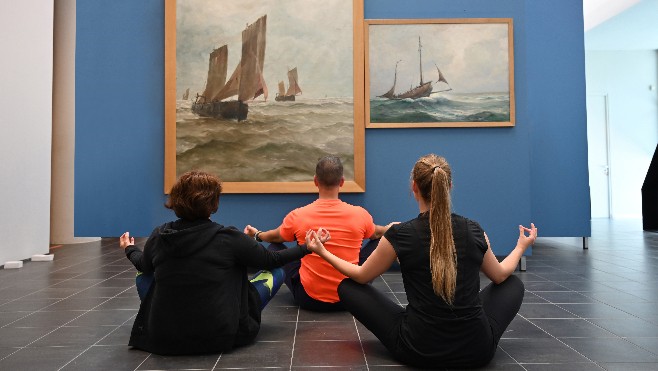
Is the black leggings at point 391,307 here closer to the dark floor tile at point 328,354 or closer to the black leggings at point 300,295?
the dark floor tile at point 328,354

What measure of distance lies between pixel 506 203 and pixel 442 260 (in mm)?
3502

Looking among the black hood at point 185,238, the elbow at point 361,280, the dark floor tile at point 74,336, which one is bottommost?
the dark floor tile at point 74,336

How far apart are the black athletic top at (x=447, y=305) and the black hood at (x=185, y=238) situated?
0.88 meters

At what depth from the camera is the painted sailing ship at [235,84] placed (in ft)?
17.8

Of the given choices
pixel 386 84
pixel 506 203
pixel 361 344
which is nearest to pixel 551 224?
pixel 506 203

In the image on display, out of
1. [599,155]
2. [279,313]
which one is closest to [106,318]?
[279,313]

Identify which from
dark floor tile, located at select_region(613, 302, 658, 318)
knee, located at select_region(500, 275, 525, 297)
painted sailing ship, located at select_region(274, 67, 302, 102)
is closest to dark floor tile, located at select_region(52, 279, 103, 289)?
painted sailing ship, located at select_region(274, 67, 302, 102)

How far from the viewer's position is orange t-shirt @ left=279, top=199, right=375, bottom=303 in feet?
11.6

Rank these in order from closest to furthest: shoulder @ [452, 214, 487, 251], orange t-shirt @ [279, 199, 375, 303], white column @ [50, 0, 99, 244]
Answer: shoulder @ [452, 214, 487, 251] < orange t-shirt @ [279, 199, 375, 303] < white column @ [50, 0, 99, 244]

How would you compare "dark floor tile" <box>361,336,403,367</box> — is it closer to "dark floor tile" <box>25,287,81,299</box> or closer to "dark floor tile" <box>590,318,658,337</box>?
"dark floor tile" <box>590,318,658,337</box>

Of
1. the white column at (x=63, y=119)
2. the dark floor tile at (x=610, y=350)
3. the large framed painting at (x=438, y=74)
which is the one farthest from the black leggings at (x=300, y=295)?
the white column at (x=63, y=119)

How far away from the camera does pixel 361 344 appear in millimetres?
2816

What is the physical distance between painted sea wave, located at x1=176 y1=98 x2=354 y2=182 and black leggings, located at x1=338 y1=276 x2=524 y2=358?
2.91 m

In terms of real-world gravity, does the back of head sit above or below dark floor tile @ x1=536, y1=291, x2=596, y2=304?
above
